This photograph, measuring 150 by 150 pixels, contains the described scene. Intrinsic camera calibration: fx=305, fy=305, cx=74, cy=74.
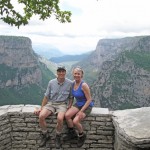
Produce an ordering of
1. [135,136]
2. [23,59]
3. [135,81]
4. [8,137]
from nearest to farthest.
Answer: [135,136] < [8,137] < [135,81] < [23,59]

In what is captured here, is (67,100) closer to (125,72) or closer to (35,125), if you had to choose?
(35,125)

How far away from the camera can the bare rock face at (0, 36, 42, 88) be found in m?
173

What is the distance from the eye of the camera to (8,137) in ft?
31.2

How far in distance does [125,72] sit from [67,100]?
150 meters

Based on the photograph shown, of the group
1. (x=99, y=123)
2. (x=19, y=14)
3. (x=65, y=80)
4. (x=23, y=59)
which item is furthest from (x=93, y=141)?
(x=23, y=59)

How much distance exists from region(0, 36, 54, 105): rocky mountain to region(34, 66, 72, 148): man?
15968 cm

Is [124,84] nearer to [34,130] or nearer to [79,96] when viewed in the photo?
[34,130]

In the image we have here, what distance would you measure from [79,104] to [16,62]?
176722 millimetres

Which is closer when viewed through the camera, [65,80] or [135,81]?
[65,80]

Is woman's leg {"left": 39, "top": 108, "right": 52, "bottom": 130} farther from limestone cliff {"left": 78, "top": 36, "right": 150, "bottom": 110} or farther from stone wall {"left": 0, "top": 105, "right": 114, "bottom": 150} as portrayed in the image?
limestone cliff {"left": 78, "top": 36, "right": 150, "bottom": 110}

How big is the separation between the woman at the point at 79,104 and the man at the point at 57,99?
230 millimetres

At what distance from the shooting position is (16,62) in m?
182

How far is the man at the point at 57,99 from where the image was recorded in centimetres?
879

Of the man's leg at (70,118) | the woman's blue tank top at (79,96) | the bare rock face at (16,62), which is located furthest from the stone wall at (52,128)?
the bare rock face at (16,62)
